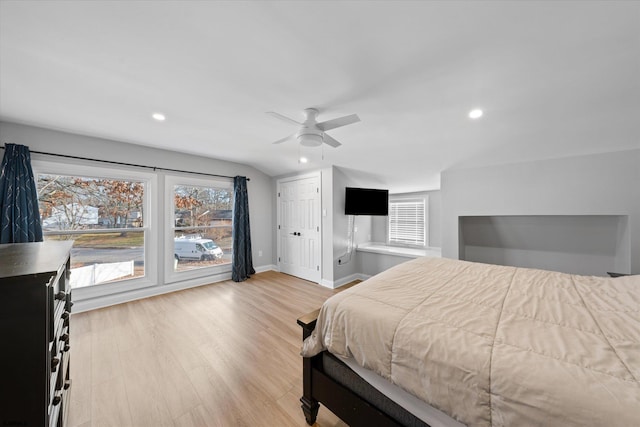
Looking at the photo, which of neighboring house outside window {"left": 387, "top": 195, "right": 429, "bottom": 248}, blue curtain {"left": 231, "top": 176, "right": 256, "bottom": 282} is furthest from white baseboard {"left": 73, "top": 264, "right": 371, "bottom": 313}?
neighboring house outside window {"left": 387, "top": 195, "right": 429, "bottom": 248}

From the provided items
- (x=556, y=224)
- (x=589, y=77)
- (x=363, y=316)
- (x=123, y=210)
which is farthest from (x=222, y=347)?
(x=556, y=224)

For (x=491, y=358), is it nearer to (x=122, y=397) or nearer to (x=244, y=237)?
(x=122, y=397)

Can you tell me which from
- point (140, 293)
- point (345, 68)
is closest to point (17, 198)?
point (140, 293)

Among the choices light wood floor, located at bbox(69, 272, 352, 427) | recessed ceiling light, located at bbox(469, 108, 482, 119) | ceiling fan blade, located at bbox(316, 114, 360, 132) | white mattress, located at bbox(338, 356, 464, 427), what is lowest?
light wood floor, located at bbox(69, 272, 352, 427)

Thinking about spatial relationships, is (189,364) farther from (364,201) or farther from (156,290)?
(364,201)

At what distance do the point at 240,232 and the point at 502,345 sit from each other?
13.5 feet

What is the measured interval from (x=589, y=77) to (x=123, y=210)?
5.30m

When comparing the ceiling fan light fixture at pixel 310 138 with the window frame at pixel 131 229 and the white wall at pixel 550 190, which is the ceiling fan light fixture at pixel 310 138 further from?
the window frame at pixel 131 229

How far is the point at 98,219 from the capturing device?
10.3ft

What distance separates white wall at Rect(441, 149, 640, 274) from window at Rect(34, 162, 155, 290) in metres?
4.80

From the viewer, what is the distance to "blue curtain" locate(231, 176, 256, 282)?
425cm

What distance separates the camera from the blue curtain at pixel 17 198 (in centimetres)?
245

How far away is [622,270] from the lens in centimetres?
256

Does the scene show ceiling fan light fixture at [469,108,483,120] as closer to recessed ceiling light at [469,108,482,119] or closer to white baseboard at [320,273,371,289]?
recessed ceiling light at [469,108,482,119]
